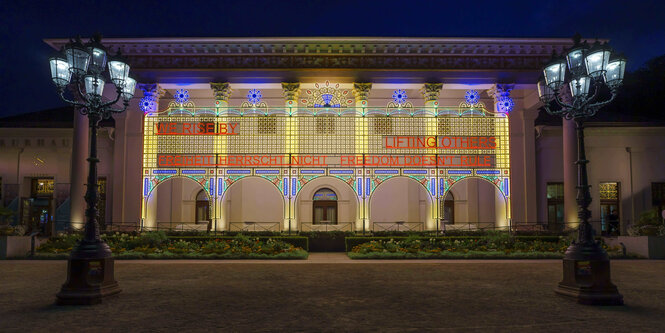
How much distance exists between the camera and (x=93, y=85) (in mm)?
10586

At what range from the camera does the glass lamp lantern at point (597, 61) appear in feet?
32.0

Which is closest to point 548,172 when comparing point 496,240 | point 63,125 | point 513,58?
point 513,58

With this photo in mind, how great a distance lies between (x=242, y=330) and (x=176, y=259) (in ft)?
38.4

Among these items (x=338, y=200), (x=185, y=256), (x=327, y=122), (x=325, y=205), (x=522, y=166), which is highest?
(x=327, y=122)

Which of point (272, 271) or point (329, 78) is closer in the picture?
point (272, 271)

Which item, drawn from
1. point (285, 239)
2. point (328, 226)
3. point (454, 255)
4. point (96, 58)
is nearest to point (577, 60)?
point (454, 255)

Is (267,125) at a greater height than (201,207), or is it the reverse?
(267,125)

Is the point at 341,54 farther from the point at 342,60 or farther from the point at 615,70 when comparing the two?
the point at 615,70

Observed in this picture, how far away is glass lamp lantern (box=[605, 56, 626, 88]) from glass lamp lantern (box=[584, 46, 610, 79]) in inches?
19.2

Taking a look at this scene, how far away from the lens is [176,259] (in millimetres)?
17859

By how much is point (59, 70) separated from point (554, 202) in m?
26.2

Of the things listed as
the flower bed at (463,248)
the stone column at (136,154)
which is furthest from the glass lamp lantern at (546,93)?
the stone column at (136,154)

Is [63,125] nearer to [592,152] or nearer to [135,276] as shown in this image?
[135,276]

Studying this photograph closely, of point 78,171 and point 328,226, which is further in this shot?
point 328,226
